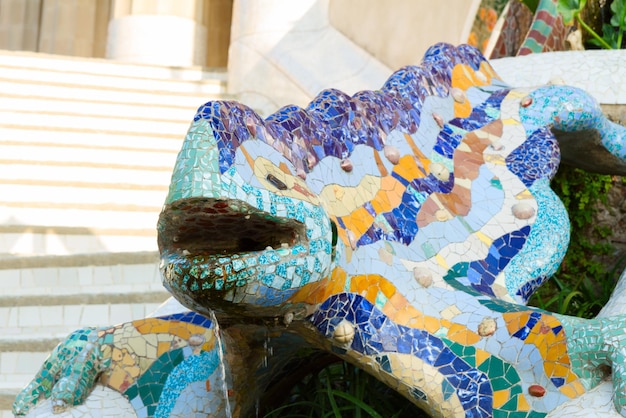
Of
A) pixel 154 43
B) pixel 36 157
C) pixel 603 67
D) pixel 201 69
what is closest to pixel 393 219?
pixel 603 67

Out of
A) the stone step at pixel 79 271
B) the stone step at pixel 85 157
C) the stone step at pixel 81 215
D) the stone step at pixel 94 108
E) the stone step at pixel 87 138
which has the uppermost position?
the stone step at pixel 94 108

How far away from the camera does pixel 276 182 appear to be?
99.5 inches

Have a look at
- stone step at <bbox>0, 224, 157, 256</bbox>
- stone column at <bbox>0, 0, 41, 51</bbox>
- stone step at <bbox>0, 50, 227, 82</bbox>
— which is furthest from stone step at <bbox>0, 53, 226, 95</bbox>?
stone column at <bbox>0, 0, 41, 51</bbox>

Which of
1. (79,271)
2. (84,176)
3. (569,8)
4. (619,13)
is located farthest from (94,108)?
(619,13)

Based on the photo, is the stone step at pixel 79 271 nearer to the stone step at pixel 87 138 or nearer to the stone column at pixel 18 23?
the stone step at pixel 87 138

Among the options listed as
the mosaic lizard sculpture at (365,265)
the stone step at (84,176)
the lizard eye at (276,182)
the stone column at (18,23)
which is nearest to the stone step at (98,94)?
the stone step at (84,176)

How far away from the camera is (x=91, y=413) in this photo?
314 centimetres

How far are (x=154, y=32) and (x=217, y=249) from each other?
7.82 m

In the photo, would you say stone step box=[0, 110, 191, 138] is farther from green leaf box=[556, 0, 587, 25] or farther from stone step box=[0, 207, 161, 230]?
green leaf box=[556, 0, 587, 25]

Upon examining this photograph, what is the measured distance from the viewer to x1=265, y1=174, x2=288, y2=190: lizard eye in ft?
8.24

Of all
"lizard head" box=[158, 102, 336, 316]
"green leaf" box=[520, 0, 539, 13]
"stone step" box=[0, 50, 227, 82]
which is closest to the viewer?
"lizard head" box=[158, 102, 336, 316]

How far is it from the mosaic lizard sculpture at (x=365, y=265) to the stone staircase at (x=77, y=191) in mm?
1500

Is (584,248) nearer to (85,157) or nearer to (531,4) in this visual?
(531,4)

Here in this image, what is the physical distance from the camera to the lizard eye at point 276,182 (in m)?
2.51
